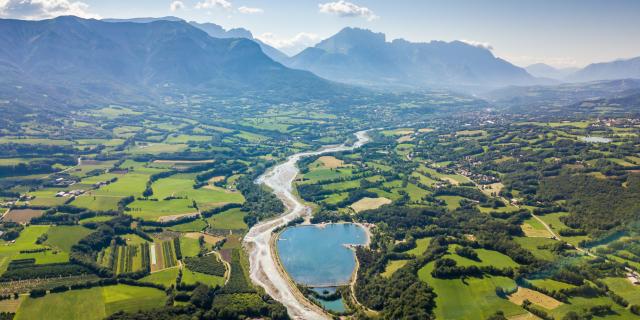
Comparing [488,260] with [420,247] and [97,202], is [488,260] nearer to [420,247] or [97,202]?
[420,247]

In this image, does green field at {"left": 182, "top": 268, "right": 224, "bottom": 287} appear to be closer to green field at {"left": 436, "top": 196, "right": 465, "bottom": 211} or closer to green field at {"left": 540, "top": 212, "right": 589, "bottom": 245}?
green field at {"left": 436, "top": 196, "right": 465, "bottom": 211}

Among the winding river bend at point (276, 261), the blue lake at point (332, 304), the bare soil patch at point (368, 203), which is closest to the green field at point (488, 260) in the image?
the blue lake at point (332, 304)

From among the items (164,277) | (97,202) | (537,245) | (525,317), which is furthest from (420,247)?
(97,202)

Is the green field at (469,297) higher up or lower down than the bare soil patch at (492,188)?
lower down

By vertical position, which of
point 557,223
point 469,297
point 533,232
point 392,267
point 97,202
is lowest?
point 392,267

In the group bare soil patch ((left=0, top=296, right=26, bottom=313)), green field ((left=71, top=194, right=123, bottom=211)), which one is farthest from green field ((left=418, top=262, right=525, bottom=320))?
green field ((left=71, top=194, right=123, bottom=211))

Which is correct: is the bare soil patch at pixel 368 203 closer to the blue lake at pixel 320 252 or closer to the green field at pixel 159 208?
the blue lake at pixel 320 252

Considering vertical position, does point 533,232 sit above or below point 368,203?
above
